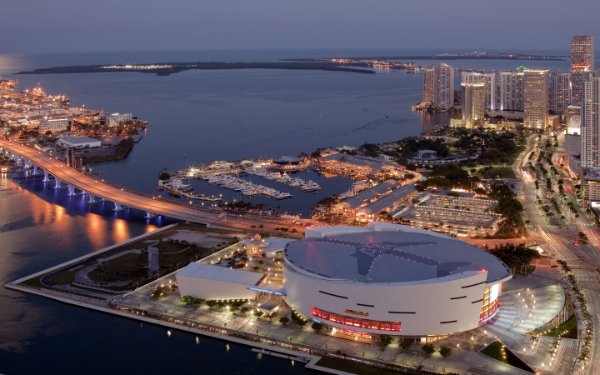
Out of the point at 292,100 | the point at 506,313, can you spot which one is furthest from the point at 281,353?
the point at 292,100

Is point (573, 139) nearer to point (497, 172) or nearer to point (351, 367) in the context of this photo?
point (497, 172)

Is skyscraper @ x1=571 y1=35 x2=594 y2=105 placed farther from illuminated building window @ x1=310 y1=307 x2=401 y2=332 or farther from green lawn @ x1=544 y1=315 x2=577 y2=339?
illuminated building window @ x1=310 y1=307 x2=401 y2=332

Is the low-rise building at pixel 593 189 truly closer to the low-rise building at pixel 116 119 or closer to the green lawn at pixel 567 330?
the green lawn at pixel 567 330

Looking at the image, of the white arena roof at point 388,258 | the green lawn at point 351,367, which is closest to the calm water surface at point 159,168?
the green lawn at point 351,367

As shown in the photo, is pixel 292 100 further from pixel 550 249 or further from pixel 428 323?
pixel 428 323

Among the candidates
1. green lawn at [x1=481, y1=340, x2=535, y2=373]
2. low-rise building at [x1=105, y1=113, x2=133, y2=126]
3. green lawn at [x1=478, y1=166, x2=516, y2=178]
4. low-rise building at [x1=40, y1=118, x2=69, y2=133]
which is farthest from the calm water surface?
green lawn at [x1=478, y1=166, x2=516, y2=178]
